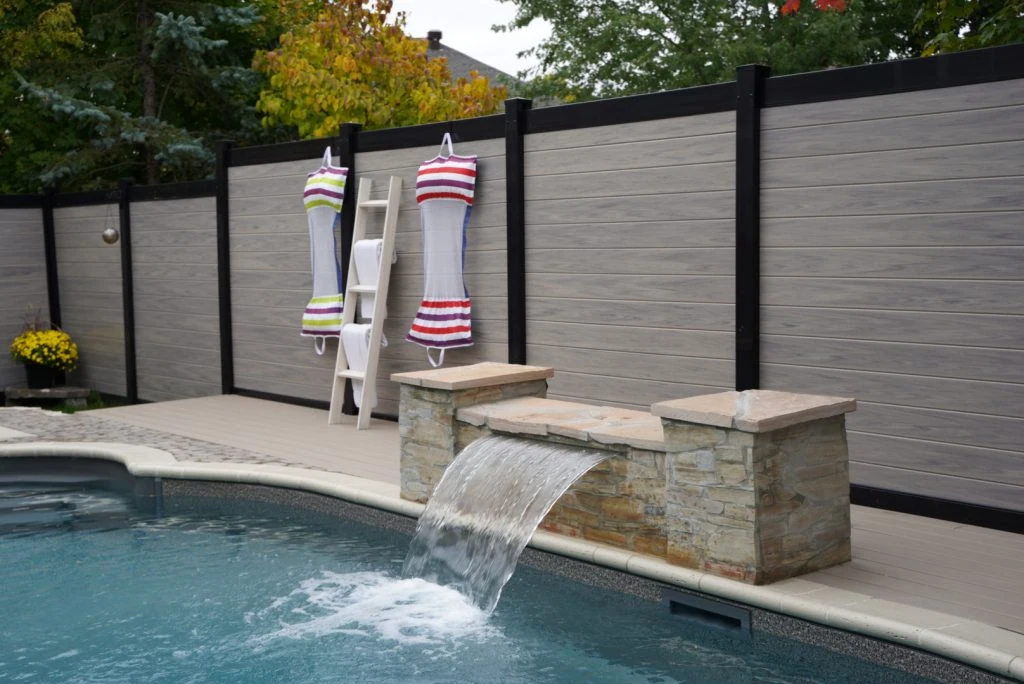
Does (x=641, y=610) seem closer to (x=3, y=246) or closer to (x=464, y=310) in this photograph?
(x=464, y=310)

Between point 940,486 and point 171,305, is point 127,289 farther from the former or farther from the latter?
point 940,486

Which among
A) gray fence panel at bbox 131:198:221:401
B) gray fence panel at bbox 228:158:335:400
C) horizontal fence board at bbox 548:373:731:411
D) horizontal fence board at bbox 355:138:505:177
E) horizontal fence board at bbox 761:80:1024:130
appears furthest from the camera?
gray fence panel at bbox 131:198:221:401

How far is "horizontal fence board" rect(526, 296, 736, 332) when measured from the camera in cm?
596

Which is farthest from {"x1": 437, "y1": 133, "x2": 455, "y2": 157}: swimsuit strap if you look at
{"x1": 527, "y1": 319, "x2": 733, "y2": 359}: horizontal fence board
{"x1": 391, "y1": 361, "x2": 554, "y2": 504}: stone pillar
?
{"x1": 391, "y1": 361, "x2": 554, "y2": 504}: stone pillar

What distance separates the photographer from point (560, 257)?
6.84 metres

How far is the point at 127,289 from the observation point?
1077 centimetres

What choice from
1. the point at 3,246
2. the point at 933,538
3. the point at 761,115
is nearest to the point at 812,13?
the point at 3,246

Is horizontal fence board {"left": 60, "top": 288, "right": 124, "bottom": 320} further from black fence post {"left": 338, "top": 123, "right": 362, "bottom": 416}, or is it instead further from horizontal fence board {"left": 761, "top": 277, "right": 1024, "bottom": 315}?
horizontal fence board {"left": 761, "top": 277, "right": 1024, "bottom": 315}

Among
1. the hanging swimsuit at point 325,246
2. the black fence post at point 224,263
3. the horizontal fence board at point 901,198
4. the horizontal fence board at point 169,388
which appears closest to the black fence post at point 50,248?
the horizontal fence board at point 169,388

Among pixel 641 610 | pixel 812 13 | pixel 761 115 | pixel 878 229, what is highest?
pixel 812 13

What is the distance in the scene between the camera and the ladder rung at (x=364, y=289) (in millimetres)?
7848

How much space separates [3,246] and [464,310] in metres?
6.02

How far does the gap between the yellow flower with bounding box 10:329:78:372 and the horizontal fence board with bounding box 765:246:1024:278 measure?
7.76 metres

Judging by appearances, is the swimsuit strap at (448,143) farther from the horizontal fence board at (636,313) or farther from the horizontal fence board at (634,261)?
the horizontal fence board at (636,313)
